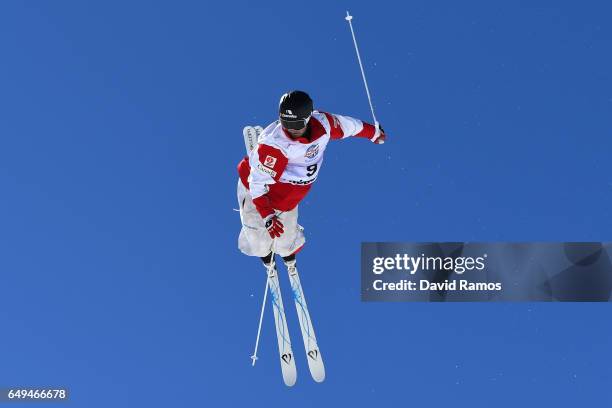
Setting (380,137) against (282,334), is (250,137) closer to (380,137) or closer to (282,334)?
(380,137)

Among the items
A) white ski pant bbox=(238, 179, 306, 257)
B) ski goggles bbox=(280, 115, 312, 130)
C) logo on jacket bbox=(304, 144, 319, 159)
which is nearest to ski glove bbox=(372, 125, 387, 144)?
logo on jacket bbox=(304, 144, 319, 159)

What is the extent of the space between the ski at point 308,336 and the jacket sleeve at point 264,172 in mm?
1046

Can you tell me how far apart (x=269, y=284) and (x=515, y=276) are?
7.79 feet

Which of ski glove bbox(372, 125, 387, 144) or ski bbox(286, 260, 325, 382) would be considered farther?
ski bbox(286, 260, 325, 382)

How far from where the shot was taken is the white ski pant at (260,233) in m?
7.29

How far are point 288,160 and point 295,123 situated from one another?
410 mm

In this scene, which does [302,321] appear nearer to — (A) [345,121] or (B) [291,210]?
(B) [291,210]

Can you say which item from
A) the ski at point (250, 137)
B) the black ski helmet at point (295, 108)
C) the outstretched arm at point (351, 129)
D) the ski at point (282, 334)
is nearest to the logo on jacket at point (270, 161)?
the black ski helmet at point (295, 108)

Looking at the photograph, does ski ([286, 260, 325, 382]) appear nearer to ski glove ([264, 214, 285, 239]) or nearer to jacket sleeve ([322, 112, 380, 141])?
ski glove ([264, 214, 285, 239])

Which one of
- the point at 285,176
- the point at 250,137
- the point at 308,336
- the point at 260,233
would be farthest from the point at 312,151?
the point at 308,336

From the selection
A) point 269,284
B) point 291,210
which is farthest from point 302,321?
point 291,210

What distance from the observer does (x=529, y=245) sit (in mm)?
9023

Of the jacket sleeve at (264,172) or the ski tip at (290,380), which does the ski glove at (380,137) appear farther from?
the ski tip at (290,380)

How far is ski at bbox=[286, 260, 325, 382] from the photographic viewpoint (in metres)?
7.88
